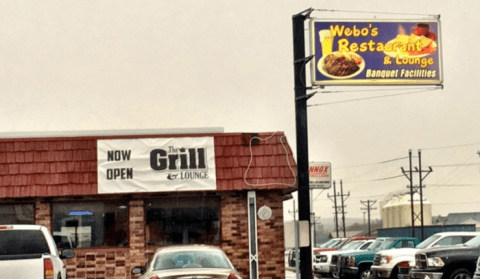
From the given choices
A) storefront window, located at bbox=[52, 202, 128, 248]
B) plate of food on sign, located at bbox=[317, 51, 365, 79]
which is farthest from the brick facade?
plate of food on sign, located at bbox=[317, 51, 365, 79]

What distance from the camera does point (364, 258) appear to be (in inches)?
1198

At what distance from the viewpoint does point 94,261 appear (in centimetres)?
2377

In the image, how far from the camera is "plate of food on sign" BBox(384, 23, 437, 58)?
22.8m

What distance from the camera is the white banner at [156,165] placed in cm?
2380

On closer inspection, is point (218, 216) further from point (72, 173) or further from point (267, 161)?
point (72, 173)

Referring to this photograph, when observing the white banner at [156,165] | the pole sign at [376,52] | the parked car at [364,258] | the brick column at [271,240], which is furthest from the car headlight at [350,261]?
the pole sign at [376,52]

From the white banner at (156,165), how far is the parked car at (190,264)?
783 centimetres

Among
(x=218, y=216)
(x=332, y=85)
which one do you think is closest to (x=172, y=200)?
(x=218, y=216)

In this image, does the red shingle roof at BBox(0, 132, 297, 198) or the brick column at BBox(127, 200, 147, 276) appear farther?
the brick column at BBox(127, 200, 147, 276)

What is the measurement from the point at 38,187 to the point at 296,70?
8.26 meters

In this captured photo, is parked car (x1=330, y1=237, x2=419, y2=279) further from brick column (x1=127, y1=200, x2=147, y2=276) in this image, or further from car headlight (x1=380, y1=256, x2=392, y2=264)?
brick column (x1=127, y1=200, x2=147, y2=276)

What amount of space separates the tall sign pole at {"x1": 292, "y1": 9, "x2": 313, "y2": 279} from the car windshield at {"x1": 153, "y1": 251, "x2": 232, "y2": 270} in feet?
12.0

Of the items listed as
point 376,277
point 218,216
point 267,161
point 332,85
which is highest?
point 332,85

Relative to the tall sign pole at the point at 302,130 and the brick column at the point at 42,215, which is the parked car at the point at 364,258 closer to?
the tall sign pole at the point at 302,130
